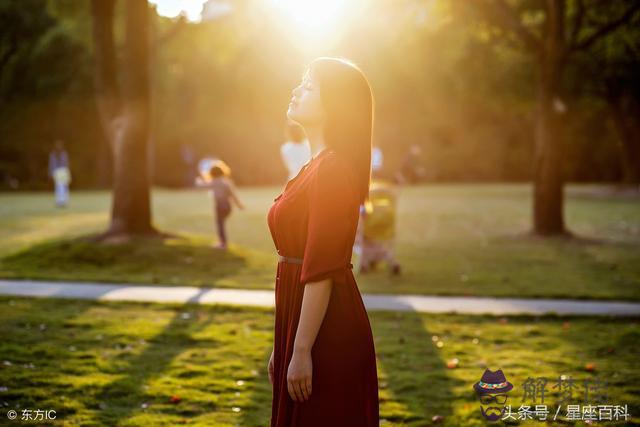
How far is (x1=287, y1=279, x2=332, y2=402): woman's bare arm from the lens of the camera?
3053mm

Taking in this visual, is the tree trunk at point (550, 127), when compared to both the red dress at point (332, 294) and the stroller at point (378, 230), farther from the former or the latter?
the red dress at point (332, 294)

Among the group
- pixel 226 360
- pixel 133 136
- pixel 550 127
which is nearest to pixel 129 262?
pixel 133 136

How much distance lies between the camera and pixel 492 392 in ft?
20.1

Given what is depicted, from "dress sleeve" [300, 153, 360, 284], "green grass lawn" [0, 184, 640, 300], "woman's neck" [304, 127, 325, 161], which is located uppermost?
"woman's neck" [304, 127, 325, 161]

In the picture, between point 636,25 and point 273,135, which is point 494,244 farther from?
point 273,135

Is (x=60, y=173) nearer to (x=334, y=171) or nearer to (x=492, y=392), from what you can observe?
(x=492, y=392)

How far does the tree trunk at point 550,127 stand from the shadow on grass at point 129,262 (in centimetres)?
728

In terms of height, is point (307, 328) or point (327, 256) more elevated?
point (327, 256)

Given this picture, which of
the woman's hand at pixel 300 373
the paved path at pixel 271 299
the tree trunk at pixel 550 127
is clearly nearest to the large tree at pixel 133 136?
the paved path at pixel 271 299

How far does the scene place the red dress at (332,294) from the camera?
302 cm

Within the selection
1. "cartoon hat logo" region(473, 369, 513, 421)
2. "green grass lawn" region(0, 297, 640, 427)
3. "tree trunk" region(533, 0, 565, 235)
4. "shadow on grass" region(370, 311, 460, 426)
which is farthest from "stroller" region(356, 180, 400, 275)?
"tree trunk" region(533, 0, 565, 235)

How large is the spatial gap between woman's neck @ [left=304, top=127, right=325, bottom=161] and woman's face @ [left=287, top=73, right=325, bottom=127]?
0.03m

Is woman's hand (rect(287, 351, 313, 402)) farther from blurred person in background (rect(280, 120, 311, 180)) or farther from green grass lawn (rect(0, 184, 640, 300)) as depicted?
blurred person in background (rect(280, 120, 311, 180))

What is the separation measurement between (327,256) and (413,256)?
11.7 m
